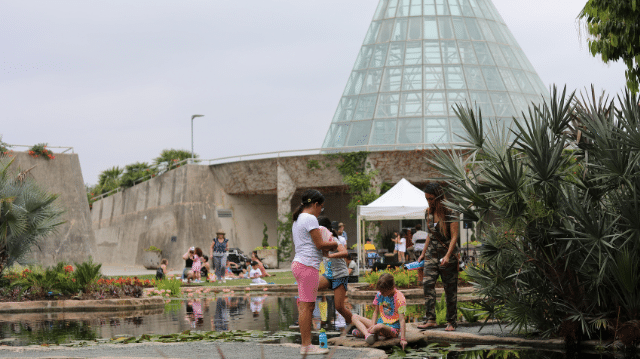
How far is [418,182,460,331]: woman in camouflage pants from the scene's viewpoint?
956 centimetres

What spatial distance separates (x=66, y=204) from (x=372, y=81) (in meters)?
16.4

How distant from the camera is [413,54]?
39.8 metres

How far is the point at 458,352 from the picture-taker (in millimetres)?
8156

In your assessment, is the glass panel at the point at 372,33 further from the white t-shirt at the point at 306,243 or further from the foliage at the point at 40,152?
the white t-shirt at the point at 306,243

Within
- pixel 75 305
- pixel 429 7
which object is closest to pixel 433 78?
pixel 429 7

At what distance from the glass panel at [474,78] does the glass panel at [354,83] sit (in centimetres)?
545

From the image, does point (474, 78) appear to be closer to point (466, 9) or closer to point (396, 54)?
point (396, 54)

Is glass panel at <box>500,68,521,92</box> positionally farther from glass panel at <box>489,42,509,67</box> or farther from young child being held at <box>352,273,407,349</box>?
young child being held at <box>352,273,407,349</box>

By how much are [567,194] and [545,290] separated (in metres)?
1.08

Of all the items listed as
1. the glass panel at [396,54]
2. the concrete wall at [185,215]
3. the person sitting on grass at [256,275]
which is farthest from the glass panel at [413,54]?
the person sitting on grass at [256,275]

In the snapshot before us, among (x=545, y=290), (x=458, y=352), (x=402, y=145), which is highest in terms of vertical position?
(x=402, y=145)

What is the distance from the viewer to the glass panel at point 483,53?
131ft

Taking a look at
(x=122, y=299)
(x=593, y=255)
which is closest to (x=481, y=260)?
(x=593, y=255)

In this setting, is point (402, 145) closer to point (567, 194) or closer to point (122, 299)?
point (122, 299)
